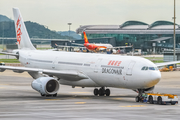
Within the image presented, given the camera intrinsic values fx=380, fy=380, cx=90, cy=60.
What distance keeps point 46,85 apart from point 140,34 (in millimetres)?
130359

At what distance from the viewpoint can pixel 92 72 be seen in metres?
34.6

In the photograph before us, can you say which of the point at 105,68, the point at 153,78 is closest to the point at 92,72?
the point at 105,68

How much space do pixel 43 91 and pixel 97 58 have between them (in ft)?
19.3

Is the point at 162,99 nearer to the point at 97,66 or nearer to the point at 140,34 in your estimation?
the point at 97,66

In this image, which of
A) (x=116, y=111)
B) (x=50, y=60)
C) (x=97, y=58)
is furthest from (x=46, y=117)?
(x=50, y=60)

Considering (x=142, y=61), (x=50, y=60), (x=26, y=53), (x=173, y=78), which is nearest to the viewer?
(x=142, y=61)

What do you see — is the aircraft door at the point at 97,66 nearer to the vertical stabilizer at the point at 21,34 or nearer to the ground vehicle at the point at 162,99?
the ground vehicle at the point at 162,99

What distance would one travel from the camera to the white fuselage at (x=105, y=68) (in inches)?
1225

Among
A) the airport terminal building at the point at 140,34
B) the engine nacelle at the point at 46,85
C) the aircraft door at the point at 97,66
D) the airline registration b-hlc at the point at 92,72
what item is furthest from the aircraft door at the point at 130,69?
the airport terminal building at the point at 140,34

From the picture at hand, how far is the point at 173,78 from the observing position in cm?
6078

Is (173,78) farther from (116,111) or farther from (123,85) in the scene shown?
(116,111)

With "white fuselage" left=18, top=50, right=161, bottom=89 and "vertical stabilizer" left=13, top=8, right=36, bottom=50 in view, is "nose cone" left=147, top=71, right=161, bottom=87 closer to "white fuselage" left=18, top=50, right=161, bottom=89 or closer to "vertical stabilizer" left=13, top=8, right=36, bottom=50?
"white fuselage" left=18, top=50, right=161, bottom=89

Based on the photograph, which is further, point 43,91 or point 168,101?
point 43,91

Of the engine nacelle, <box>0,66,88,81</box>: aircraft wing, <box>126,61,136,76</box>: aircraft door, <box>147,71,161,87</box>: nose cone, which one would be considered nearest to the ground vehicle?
<box>147,71,161,87</box>: nose cone
